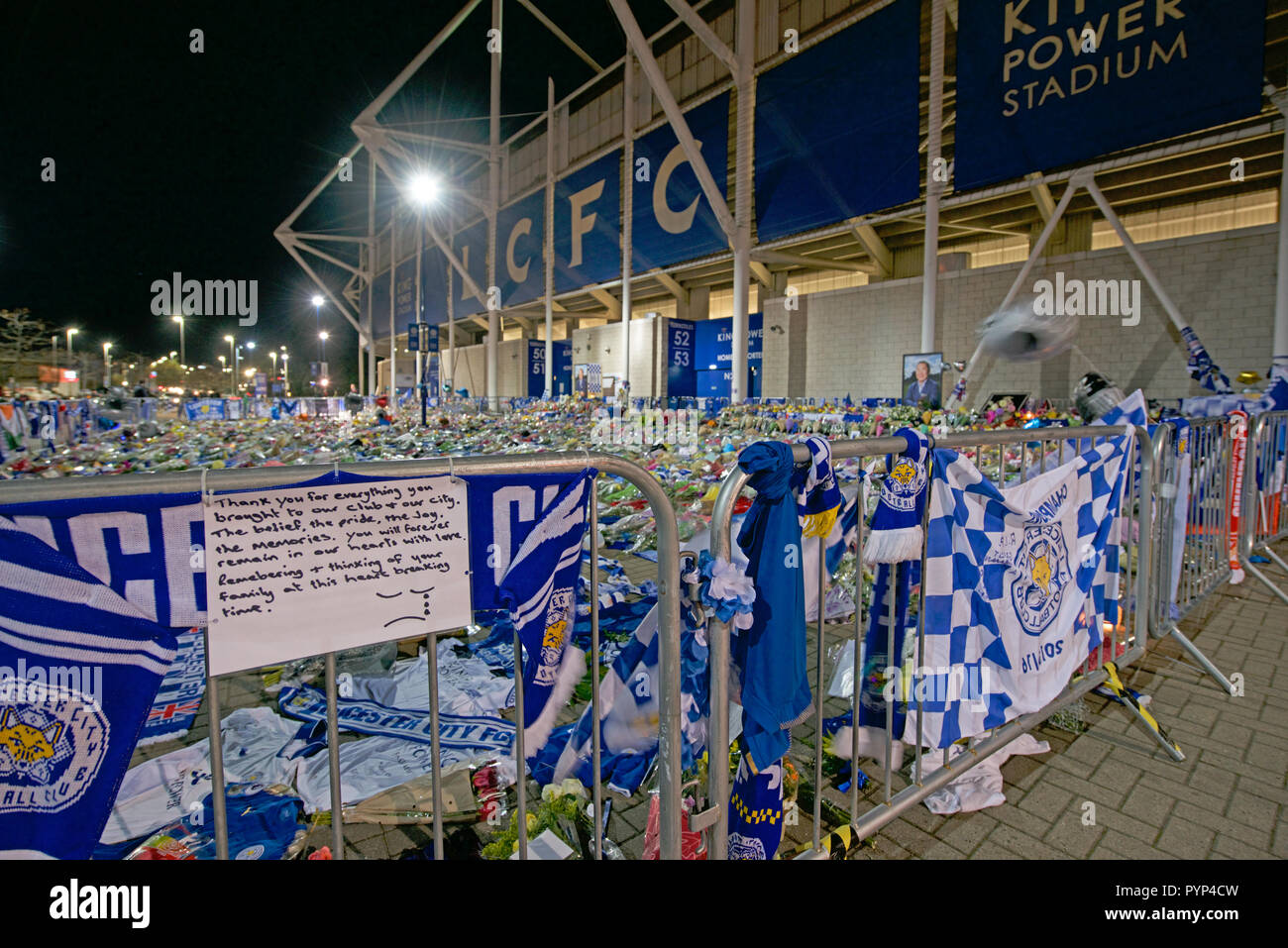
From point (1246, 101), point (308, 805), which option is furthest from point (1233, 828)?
point (1246, 101)

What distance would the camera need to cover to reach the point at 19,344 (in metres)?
28.9

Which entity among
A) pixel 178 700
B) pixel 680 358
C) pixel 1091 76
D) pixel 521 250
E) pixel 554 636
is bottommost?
pixel 178 700

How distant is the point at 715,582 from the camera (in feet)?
5.98

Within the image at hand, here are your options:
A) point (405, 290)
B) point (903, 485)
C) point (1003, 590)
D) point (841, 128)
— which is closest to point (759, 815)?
point (903, 485)

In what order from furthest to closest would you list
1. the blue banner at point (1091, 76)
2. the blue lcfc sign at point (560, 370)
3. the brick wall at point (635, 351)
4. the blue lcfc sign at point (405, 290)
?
the blue lcfc sign at point (405, 290)
the blue lcfc sign at point (560, 370)
the brick wall at point (635, 351)
the blue banner at point (1091, 76)

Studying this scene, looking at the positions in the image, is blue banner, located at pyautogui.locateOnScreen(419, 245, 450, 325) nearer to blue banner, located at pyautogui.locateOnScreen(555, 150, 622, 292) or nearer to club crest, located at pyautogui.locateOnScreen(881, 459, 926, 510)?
blue banner, located at pyautogui.locateOnScreen(555, 150, 622, 292)

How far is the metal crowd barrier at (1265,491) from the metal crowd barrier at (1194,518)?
357 millimetres

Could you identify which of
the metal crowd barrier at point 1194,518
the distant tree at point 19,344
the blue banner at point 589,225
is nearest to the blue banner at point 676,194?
the blue banner at point 589,225

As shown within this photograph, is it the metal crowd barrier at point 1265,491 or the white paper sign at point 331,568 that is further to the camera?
the metal crowd barrier at point 1265,491

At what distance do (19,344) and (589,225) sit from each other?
1067 inches

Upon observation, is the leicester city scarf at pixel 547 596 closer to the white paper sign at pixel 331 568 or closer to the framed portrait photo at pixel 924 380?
the white paper sign at pixel 331 568

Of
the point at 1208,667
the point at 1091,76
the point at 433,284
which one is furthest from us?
the point at 433,284

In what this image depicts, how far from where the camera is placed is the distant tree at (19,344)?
28141 millimetres

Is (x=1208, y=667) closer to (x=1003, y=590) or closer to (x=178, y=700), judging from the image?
(x=1003, y=590)
